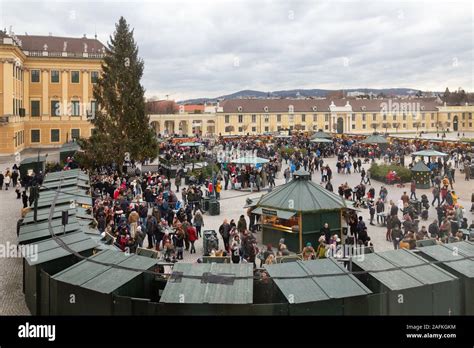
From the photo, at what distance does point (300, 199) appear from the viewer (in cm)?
1861

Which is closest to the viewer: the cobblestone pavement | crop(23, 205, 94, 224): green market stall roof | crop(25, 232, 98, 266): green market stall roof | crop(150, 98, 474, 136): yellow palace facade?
crop(25, 232, 98, 266): green market stall roof

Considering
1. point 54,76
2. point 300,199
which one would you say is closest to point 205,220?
point 300,199

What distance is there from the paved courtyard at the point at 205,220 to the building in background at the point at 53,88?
60.7 ft

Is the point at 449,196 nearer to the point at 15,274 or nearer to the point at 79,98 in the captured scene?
the point at 15,274

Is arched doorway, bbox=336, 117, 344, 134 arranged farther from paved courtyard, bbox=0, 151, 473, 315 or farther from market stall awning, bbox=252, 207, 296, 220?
market stall awning, bbox=252, 207, 296, 220

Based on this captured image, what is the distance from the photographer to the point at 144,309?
9875mm

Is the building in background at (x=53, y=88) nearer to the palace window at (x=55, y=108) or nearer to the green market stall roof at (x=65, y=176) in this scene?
the palace window at (x=55, y=108)

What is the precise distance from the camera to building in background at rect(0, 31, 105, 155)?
2327 inches

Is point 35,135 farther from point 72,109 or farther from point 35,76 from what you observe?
point 35,76

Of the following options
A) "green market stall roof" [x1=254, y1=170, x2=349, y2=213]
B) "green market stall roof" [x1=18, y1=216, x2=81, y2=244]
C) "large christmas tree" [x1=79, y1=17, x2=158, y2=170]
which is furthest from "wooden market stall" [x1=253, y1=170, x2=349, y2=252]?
"large christmas tree" [x1=79, y1=17, x2=158, y2=170]

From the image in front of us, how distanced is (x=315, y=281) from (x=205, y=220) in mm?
13516

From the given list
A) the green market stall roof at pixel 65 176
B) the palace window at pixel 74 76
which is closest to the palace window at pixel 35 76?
the palace window at pixel 74 76

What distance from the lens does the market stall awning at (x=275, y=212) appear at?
17.9 m

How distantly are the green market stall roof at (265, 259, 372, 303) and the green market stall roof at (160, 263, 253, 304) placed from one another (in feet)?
2.19
